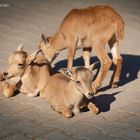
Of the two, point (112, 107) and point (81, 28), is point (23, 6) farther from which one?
point (112, 107)

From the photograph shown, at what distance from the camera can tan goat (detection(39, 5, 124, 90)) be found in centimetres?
963

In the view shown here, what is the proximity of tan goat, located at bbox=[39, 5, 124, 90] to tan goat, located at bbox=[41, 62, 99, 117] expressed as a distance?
3.21ft

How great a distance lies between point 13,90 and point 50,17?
20.0 ft

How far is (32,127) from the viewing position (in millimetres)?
7695

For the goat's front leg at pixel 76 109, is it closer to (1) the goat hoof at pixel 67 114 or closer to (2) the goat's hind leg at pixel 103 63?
(1) the goat hoof at pixel 67 114

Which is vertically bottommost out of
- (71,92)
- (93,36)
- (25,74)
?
(71,92)

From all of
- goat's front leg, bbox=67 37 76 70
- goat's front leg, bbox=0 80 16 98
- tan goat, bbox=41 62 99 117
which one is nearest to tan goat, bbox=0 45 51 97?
goat's front leg, bbox=0 80 16 98

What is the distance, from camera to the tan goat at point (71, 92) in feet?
25.9

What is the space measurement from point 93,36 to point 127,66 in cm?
147

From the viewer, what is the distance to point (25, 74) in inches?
357

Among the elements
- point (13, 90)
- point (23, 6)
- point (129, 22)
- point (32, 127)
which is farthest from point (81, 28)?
point (23, 6)

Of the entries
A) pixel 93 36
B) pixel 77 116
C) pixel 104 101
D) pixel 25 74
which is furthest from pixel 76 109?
Answer: pixel 93 36

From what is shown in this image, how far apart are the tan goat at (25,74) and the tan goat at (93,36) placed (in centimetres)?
86

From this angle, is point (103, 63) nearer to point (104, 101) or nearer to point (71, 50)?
point (71, 50)
